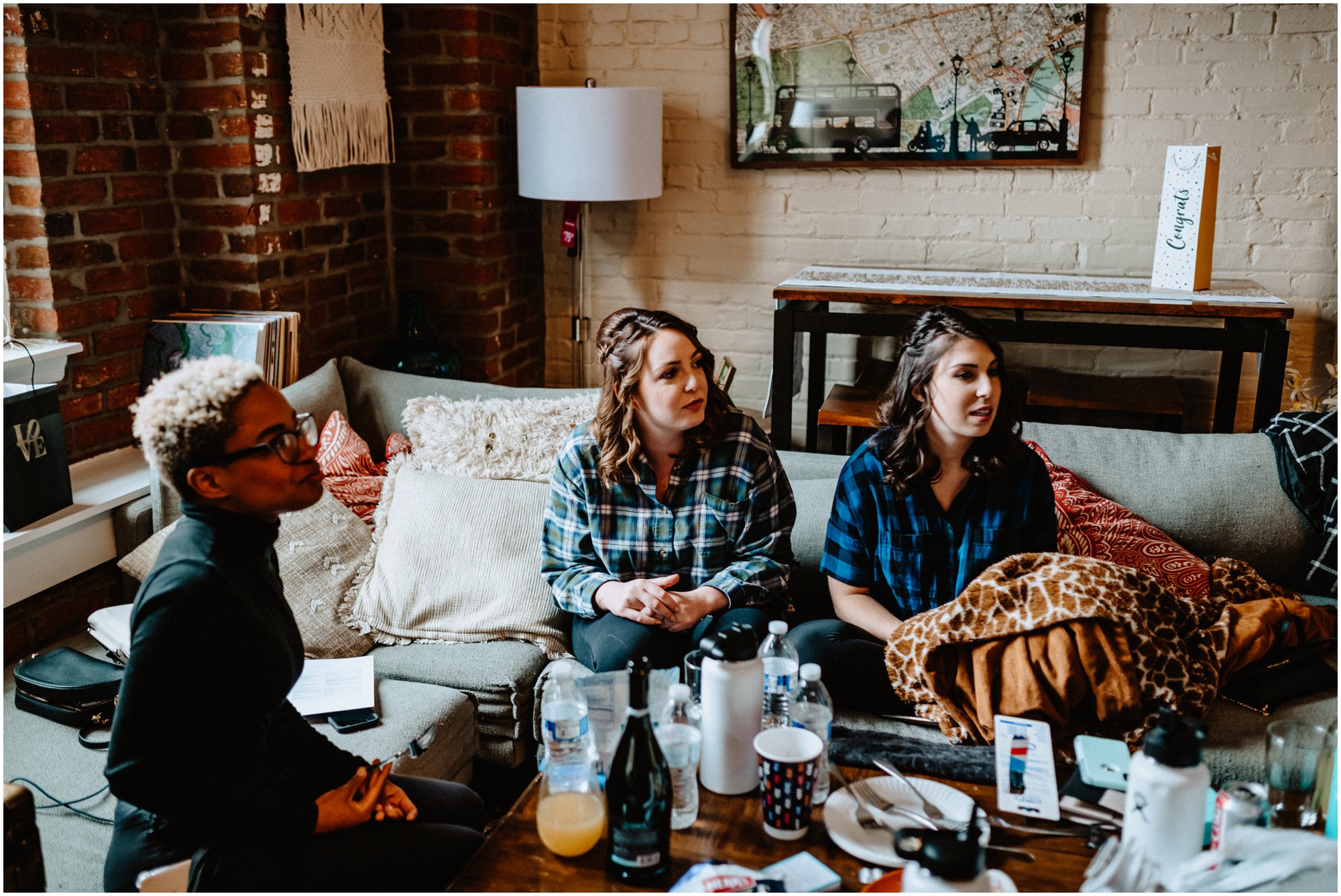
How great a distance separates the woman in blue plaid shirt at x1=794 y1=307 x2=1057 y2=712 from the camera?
1.93 m

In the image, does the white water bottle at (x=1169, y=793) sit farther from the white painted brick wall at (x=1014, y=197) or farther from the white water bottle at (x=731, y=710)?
the white painted brick wall at (x=1014, y=197)

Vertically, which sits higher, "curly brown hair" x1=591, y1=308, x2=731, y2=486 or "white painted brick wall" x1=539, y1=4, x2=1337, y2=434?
"white painted brick wall" x1=539, y1=4, x2=1337, y2=434

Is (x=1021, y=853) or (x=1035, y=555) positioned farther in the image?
(x=1035, y=555)

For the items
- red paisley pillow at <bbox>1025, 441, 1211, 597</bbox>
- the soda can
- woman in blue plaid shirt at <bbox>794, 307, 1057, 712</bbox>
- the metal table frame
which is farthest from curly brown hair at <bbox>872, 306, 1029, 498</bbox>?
the soda can

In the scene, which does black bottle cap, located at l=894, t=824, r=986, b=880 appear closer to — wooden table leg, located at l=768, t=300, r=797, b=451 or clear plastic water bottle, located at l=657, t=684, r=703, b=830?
clear plastic water bottle, located at l=657, t=684, r=703, b=830

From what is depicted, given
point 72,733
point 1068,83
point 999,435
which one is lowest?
point 72,733

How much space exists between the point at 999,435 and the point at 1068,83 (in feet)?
5.53

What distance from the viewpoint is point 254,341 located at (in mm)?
2607

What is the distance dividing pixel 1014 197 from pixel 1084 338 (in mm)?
626

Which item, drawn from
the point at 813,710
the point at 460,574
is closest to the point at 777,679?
the point at 813,710

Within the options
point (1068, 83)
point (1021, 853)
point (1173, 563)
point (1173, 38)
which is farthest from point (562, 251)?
point (1021, 853)

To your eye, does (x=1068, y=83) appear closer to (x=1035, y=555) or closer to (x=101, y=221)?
(x=1035, y=555)

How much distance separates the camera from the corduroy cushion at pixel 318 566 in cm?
212

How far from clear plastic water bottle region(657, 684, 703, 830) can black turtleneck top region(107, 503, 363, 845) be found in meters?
0.47
